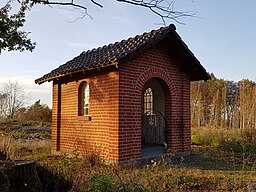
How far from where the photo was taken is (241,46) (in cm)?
1220

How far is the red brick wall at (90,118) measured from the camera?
9.27 meters

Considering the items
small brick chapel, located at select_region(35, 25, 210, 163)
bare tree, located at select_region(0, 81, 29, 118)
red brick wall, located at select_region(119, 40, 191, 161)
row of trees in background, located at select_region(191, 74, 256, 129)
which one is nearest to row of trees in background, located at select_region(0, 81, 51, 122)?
bare tree, located at select_region(0, 81, 29, 118)

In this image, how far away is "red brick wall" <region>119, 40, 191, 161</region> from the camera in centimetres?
923

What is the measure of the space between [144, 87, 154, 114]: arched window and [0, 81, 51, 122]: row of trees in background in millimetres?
17281

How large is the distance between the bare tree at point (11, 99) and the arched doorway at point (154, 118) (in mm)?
21283

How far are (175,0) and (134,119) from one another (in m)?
4.99

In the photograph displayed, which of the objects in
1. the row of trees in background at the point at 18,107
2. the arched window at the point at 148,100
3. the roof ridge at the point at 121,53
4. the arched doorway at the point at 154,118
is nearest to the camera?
the roof ridge at the point at 121,53

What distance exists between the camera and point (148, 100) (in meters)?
13.3

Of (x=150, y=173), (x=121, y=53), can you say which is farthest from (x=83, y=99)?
(x=150, y=173)

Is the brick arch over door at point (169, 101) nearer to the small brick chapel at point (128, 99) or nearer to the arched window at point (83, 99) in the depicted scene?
the small brick chapel at point (128, 99)

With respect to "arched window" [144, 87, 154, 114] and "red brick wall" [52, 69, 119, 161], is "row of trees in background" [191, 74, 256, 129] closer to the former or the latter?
"arched window" [144, 87, 154, 114]

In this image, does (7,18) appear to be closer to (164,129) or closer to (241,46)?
(164,129)

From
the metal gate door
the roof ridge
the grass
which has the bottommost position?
the grass

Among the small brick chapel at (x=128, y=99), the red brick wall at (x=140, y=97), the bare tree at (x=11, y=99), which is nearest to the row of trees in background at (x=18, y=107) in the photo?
the bare tree at (x=11, y=99)
